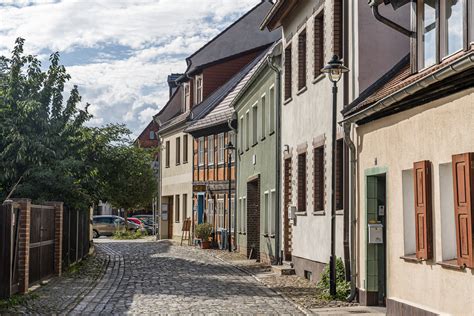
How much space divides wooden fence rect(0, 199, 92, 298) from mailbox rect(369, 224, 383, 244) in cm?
604

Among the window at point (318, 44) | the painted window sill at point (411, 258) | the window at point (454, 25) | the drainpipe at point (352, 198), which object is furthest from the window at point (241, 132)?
the window at point (454, 25)

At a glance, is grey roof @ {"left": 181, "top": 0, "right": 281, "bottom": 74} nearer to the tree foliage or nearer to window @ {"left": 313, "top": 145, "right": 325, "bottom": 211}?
the tree foliage

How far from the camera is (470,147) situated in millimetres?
10312

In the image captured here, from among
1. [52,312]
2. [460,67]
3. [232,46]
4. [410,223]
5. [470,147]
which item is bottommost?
[52,312]

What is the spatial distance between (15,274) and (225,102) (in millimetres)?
25929

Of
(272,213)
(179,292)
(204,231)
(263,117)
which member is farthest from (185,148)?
(179,292)

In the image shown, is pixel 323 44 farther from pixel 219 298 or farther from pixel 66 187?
pixel 66 187

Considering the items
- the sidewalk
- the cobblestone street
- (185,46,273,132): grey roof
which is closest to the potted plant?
(185,46,273,132): grey roof

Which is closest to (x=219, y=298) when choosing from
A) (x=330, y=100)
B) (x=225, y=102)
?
(x=330, y=100)

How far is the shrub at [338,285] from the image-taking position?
16.3m

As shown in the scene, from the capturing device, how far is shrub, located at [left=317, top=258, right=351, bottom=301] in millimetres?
16323

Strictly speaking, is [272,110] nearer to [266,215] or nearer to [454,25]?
[266,215]

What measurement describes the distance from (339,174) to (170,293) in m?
4.16

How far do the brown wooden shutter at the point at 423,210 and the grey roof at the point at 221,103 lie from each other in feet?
87.4
